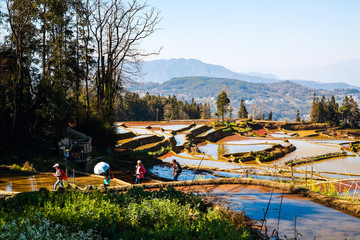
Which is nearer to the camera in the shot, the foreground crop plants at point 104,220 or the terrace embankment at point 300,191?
the foreground crop plants at point 104,220

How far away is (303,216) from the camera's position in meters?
6.27

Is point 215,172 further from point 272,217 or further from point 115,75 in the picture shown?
point 272,217

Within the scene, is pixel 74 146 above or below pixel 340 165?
above

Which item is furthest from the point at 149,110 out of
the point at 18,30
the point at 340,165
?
the point at 18,30

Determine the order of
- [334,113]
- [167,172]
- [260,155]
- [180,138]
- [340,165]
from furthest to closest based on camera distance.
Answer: [334,113] < [180,138] < [260,155] < [340,165] < [167,172]

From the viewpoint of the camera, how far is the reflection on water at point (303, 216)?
5348mm

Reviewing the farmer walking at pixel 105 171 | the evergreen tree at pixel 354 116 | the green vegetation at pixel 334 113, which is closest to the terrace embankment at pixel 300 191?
the farmer walking at pixel 105 171

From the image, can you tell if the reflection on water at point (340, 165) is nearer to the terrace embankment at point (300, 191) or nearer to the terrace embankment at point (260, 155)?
the terrace embankment at point (260, 155)

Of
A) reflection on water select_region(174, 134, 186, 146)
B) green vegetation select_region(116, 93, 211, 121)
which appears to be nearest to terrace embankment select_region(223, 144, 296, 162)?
reflection on water select_region(174, 134, 186, 146)

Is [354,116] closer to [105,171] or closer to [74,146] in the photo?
[74,146]

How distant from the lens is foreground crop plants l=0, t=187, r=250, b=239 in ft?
A: 13.3

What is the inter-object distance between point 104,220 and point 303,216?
15.0 ft

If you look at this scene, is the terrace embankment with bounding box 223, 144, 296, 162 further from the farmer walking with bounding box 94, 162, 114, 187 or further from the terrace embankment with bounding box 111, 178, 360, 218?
the farmer walking with bounding box 94, 162, 114, 187

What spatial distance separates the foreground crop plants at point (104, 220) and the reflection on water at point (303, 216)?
115cm
